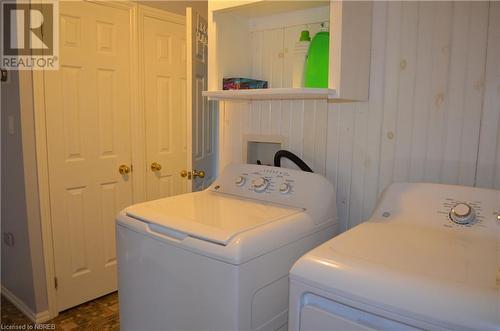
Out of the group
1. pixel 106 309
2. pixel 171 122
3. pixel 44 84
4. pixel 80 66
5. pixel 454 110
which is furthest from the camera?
pixel 171 122

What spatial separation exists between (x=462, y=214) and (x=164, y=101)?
2.05m

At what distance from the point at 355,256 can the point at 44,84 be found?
193 centimetres

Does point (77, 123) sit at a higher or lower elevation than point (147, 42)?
lower

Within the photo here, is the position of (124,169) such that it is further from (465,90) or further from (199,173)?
(465,90)

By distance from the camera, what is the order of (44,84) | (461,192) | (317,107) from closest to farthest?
(461,192) → (317,107) → (44,84)

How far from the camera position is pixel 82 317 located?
7.54 ft

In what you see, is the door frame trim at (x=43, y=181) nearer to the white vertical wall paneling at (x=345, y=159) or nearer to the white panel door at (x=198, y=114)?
the white panel door at (x=198, y=114)

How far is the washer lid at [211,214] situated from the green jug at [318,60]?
511 mm

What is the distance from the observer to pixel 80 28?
222cm

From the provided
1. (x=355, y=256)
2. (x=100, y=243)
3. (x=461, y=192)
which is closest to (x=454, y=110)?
(x=461, y=192)

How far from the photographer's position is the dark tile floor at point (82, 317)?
219cm

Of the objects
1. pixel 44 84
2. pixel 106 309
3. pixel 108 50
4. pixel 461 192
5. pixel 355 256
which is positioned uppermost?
pixel 108 50

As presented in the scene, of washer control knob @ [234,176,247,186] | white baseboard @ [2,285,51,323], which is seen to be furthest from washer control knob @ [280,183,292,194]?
white baseboard @ [2,285,51,323]

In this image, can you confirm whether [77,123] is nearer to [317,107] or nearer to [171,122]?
[171,122]
